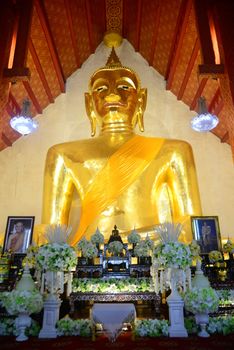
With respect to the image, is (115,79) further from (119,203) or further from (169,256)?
(169,256)

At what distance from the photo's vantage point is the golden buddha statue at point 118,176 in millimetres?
4258

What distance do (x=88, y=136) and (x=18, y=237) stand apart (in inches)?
108

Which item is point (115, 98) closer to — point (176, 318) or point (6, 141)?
point (6, 141)

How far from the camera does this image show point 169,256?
2357 mm

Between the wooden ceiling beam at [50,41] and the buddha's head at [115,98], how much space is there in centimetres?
84

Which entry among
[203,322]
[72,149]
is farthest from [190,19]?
[203,322]

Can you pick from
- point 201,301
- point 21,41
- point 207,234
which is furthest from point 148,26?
point 201,301

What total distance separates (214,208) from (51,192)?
260 centimetres

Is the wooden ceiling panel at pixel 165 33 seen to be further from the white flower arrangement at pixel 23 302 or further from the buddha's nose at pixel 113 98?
the white flower arrangement at pixel 23 302

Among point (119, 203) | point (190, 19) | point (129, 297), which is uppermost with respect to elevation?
point (190, 19)

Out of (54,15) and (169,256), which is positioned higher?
(54,15)

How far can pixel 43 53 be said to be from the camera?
5.36m

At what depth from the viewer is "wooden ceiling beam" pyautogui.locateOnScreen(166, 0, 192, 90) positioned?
479 cm

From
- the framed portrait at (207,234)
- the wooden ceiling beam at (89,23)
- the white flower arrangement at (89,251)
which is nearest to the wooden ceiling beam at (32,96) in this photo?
the wooden ceiling beam at (89,23)
